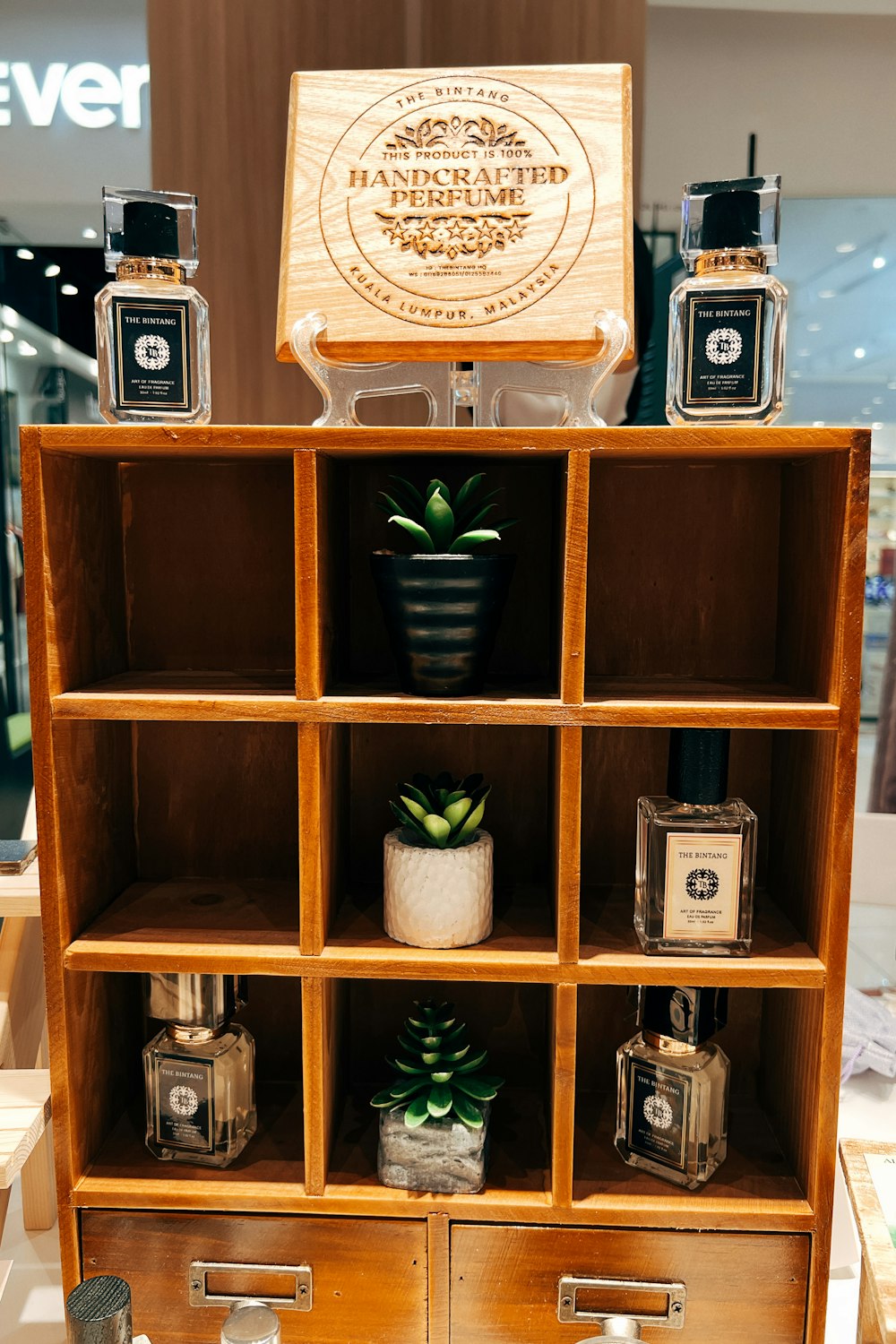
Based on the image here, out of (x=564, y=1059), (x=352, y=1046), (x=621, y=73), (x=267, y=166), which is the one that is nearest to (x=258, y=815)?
(x=352, y=1046)

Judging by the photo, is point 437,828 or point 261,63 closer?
point 437,828

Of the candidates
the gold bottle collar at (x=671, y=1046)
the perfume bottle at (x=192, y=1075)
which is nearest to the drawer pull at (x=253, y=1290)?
the perfume bottle at (x=192, y=1075)

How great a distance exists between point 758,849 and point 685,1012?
1.02ft

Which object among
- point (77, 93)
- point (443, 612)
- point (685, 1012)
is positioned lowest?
point (685, 1012)

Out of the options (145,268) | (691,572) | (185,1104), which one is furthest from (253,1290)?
(145,268)

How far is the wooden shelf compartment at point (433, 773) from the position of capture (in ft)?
3.86

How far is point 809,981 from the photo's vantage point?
3.61ft

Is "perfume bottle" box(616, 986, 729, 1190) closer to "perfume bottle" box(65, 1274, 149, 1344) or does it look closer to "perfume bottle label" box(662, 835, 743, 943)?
"perfume bottle label" box(662, 835, 743, 943)

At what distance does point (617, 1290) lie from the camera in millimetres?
1163

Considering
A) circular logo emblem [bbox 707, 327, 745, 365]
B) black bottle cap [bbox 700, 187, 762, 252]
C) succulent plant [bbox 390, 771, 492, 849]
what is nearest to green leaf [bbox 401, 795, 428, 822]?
succulent plant [bbox 390, 771, 492, 849]

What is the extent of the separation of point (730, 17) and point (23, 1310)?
228 cm

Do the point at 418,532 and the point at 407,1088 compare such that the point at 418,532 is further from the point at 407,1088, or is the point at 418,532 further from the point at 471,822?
the point at 407,1088

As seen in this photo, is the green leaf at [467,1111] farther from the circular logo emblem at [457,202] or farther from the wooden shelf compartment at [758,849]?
the circular logo emblem at [457,202]

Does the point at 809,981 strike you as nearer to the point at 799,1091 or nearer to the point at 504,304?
the point at 799,1091
